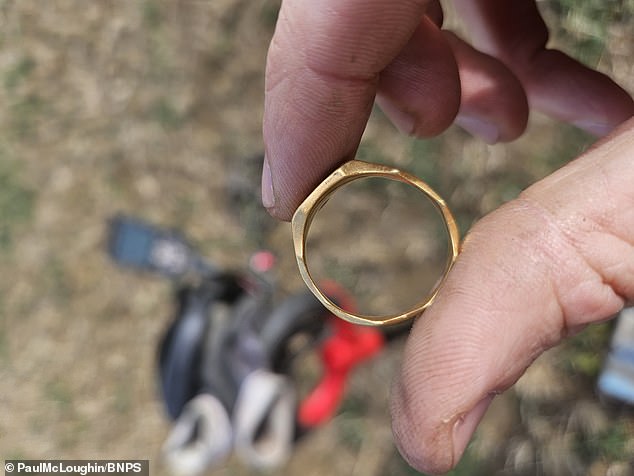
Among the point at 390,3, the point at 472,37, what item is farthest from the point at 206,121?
the point at 390,3

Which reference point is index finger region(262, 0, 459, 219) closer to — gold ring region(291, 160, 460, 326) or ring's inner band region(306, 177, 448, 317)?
gold ring region(291, 160, 460, 326)

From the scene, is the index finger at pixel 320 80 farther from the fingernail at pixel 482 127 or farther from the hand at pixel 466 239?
the fingernail at pixel 482 127

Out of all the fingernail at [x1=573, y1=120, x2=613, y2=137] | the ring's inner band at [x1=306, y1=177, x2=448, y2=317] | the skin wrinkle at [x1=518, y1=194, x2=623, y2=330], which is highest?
the skin wrinkle at [x1=518, y1=194, x2=623, y2=330]

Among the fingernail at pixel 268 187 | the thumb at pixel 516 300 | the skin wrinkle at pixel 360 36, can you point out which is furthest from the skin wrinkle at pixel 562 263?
the fingernail at pixel 268 187

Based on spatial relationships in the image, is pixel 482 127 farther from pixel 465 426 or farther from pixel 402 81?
pixel 465 426

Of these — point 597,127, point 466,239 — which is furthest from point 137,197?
point 466,239

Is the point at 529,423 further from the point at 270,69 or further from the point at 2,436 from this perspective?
the point at 2,436

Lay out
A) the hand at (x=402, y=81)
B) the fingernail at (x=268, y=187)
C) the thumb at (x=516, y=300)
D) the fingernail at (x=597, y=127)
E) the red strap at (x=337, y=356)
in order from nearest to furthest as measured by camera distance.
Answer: the thumb at (x=516, y=300), the hand at (x=402, y=81), the fingernail at (x=268, y=187), the fingernail at (x=597, y=127), the red strap at (x=337, y=356)

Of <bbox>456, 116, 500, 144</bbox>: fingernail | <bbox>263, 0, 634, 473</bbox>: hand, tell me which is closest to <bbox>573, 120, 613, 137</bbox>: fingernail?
<bbox>456, 116, 500, 144</bbox>: fingernail
